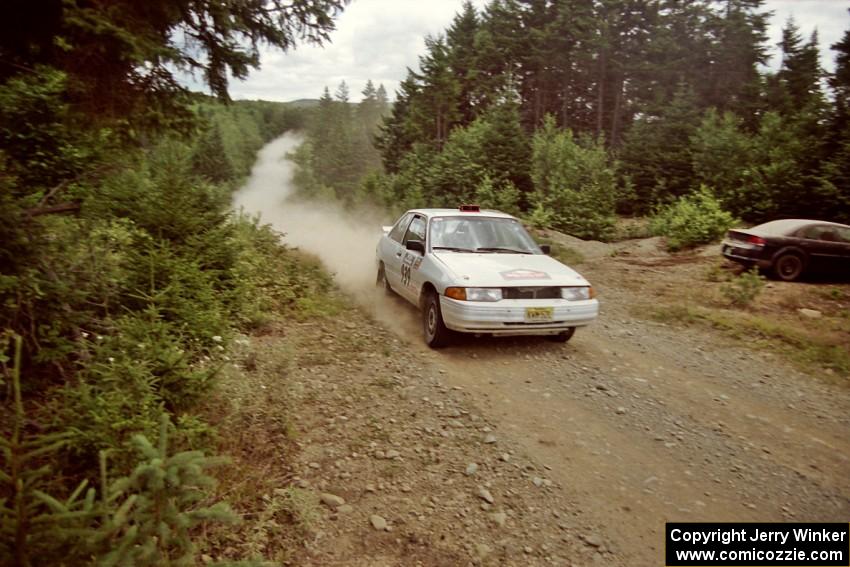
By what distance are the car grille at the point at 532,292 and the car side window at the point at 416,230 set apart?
6.09ft

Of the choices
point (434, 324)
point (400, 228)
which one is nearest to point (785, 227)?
point (400, 228)

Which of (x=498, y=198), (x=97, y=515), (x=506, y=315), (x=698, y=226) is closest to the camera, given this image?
(x=97, y=515)

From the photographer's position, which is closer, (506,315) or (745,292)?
(506,315)

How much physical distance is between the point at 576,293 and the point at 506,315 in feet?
3.48

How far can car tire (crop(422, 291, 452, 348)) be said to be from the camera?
6.53m

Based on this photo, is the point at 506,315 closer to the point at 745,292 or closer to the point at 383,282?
the point at 383,282

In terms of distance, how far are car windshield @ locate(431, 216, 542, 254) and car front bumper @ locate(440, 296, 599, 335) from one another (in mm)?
1269

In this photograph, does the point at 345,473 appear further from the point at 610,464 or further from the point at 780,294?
the point at 780,294

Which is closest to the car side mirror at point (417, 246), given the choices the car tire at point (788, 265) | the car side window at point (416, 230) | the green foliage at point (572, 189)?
the car side window at point (416, 230)

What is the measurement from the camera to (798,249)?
11719 mm

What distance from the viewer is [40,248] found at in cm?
395

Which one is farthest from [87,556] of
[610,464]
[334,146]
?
[334,146]

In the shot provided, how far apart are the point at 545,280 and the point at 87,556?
5.33 m

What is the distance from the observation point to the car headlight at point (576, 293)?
6395mm
